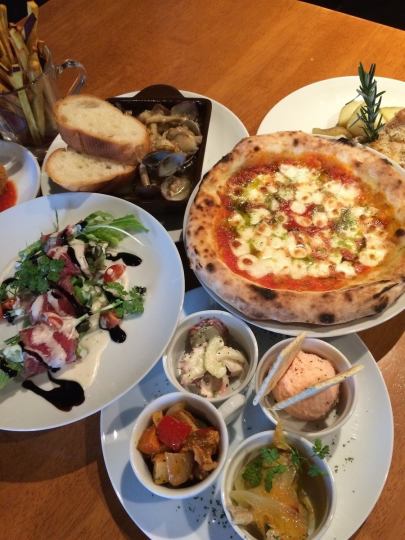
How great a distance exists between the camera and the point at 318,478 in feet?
4.00

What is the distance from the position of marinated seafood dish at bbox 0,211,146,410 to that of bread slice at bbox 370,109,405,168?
3.73 feet

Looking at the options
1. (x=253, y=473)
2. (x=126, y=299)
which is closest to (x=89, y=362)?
(x=126, y=299)

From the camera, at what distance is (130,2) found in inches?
118

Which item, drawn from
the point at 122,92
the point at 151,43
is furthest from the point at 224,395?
the point at 151,43

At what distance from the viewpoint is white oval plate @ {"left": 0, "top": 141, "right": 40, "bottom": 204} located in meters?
2.08

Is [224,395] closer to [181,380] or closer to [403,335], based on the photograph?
[181,380]

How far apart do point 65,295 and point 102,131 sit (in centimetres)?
85

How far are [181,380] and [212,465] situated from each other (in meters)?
0.29

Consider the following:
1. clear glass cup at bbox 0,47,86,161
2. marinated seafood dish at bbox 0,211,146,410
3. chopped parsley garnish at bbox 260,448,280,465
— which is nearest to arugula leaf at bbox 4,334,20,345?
marinated seafood dish at bbox 0,211,146,410

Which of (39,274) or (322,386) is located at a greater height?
(322,386)

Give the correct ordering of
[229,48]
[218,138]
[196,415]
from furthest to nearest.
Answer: [229,48], [218,138], [196,415]

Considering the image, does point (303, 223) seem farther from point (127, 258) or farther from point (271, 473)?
point (271, 473)

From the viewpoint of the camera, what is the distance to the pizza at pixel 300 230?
1.51m

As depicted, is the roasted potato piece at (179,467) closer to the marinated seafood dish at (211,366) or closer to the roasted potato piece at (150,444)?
the roasted potato piece at (150,444)
